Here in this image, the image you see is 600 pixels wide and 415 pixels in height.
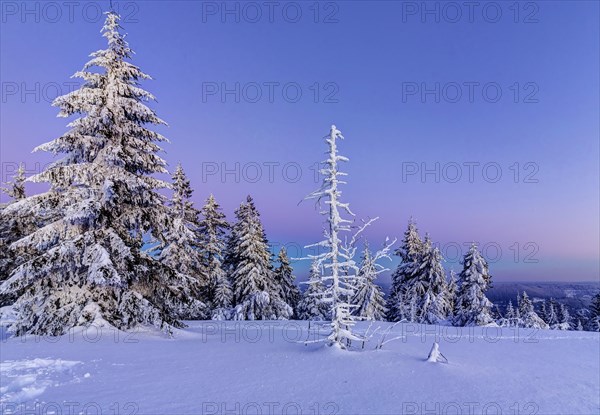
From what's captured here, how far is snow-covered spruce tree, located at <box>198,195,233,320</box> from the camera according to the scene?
2924 cm

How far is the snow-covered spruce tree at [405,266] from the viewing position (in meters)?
35.2

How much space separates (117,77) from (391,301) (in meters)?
34.4

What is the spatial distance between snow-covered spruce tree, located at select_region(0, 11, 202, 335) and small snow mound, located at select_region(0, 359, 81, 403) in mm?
3343

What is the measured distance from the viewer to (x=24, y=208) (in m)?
12.1

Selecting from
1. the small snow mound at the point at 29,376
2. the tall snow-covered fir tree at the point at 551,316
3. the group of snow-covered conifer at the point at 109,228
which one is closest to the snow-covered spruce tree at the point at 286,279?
the group of snow-covered conifer at the point at 109,228

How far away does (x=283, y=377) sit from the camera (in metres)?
7.29

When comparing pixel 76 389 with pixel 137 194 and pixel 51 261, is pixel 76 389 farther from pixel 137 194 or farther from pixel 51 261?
pixel 137 194

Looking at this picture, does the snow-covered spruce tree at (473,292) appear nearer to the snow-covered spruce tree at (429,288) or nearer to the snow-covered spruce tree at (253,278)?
the snow-covered spruce tree at (429,288)

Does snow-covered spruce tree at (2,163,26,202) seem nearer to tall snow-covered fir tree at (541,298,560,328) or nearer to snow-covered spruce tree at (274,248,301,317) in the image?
snow-covered spruce tree at (274,248,301,317)

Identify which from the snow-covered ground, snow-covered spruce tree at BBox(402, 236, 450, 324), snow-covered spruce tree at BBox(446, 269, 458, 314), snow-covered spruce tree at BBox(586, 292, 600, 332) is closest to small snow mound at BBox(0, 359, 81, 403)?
the snow-covered ground

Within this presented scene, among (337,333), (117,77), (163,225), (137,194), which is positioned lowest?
(337,333)

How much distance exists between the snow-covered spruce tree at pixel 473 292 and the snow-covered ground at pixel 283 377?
61.5 ft

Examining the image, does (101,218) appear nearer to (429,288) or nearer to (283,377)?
(283,377)

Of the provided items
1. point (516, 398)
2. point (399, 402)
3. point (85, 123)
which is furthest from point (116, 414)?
point (85, 123)
